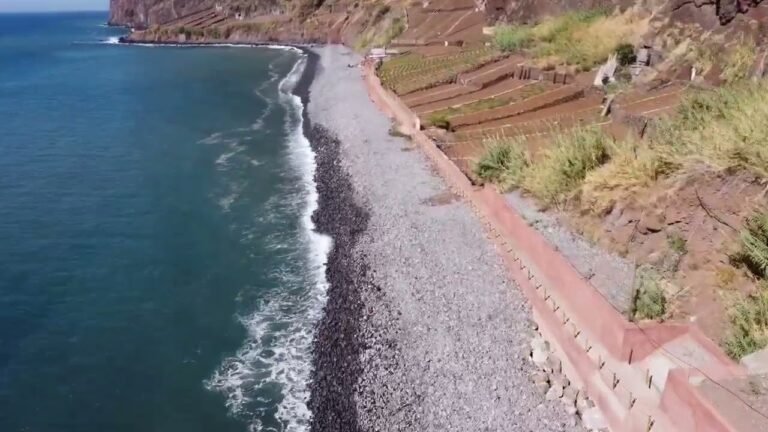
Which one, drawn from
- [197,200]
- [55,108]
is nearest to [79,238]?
[197,200]

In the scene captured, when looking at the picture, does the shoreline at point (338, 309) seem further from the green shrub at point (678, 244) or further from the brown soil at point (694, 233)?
the green shrub at point (678, 244)

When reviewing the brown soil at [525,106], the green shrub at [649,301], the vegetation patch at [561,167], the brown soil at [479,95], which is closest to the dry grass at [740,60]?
the vegetation patch at [561,167]

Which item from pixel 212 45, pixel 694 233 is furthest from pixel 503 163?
pixel 212 45

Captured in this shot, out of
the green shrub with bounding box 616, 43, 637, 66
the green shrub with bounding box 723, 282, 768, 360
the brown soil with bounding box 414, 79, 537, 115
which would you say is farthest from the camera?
the brown soil with bounding box 414, 79, 537, 115

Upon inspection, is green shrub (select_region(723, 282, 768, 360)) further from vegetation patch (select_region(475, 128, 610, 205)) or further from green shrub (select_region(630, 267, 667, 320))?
vegetation patch (select_region(475, 128, 610, 205))

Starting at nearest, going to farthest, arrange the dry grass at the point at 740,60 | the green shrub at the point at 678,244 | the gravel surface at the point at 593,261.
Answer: the gravel surface at the point at 593,261 → the green shrub at the point at 678,244 → the dry grass at the point at 740,60

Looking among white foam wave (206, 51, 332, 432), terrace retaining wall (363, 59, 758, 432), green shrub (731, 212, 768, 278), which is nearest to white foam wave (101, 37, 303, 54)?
white foam wave (206, 51, 332, 432)
